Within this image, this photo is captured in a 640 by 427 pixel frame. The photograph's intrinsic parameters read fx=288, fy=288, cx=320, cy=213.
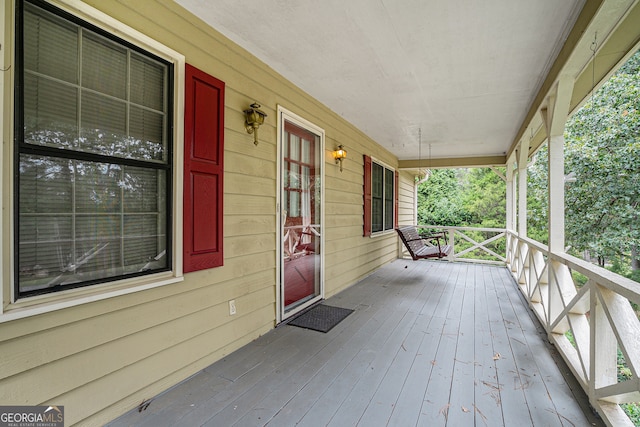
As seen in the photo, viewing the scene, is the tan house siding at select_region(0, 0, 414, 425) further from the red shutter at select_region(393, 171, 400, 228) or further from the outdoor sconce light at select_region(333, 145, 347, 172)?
the red shutter at select_region(393, 171, 400, 228)

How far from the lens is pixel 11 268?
1.28 meters

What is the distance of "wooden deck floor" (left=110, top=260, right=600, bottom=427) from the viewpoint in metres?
1.68

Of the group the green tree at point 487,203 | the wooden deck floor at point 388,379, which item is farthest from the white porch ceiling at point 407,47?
the green tree at point 487,203

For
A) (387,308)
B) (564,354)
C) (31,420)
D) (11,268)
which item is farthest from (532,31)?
(31,420)

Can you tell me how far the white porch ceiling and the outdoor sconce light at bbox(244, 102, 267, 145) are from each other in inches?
20.2

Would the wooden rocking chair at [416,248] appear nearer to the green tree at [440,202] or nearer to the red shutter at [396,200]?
the red shutter at [396,200]

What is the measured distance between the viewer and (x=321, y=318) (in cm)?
322

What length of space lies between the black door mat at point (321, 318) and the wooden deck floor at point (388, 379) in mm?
103

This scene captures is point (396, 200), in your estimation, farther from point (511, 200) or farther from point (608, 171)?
point (608, 171)

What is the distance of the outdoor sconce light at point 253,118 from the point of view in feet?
8.14

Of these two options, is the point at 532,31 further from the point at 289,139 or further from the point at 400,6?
the point at 289,139

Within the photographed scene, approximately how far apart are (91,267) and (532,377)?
300 cm

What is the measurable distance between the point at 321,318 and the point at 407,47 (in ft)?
9.15

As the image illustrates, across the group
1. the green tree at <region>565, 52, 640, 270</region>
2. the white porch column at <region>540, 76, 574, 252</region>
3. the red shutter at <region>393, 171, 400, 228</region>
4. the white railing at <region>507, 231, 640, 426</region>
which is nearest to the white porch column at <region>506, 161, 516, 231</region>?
the green tree at <region>565, 52, 640, 270</region>
